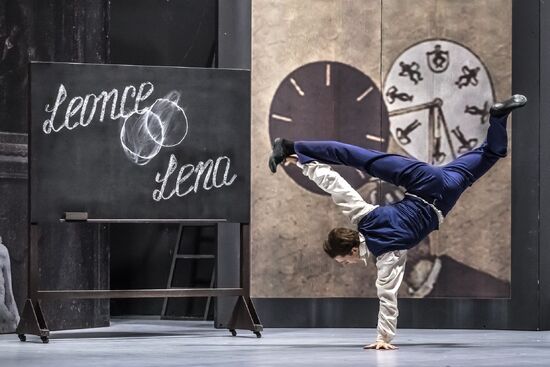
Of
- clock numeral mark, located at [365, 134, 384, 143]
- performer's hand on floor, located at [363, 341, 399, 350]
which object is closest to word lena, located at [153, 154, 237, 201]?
clock numeral mark, located at [365, 134, 384, 143]

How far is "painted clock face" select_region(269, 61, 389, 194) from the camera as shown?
8.52 metres

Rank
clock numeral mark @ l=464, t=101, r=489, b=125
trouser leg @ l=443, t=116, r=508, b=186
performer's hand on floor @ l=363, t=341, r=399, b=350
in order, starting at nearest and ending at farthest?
performer's hand on floor @ l=363, t=341, r=399, b=350 < trouser leg @ l=443, t=116, r=508, b=186 < clock numeral mark @ l=464, t=101, r=489, b=125

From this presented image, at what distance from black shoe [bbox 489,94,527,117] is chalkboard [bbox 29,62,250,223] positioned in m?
1.74

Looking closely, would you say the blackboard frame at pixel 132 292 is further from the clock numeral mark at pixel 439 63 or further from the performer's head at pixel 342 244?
the clock numeral mark at pixel 439 63

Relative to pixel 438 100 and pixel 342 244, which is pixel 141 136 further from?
pixel 438 100

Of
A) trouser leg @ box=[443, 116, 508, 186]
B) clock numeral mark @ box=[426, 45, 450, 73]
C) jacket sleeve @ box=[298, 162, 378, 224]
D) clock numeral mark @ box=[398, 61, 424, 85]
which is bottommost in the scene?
jacket sleeve @ box=[298, 162, 378, 224]

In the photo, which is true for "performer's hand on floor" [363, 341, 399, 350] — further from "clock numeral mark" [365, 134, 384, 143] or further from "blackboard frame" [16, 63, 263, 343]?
"clock numeral mark" [365, 134, 384, 143]

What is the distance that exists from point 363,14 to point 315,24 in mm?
353

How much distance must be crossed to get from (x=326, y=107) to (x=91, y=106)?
1.82 meters

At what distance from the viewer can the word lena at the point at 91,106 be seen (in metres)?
7.52

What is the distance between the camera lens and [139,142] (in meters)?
7.69

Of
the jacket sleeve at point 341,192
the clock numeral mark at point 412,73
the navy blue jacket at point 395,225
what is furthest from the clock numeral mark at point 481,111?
the jacket sleeve at point 341,192

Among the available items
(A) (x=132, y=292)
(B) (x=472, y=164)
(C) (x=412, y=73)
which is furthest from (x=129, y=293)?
(C) (x=412, y=73)

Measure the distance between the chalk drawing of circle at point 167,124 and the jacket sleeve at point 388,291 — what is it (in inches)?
68.1
